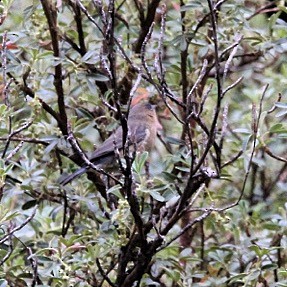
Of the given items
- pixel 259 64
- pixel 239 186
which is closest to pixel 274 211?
pixel 239 186

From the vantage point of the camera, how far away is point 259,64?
471cm

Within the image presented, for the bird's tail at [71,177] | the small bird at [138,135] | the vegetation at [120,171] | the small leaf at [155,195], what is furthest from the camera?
the small bird at [138,135]

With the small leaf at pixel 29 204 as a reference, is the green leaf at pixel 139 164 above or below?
above

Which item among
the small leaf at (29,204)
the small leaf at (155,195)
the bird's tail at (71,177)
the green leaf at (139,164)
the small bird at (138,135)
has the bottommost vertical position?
the small bird at (138,135)

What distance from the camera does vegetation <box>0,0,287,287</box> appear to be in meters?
2.59

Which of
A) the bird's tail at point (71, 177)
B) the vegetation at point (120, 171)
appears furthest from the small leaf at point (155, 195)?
the bird's tail at point (71, 177)

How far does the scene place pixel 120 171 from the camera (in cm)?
262

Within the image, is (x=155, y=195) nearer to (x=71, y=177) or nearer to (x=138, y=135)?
(x=71, y=177)

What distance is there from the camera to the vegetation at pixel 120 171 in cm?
259

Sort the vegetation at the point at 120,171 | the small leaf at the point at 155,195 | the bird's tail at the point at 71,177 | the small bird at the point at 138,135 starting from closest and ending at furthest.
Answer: the small leaf at the point at 155,195
the vegetation at the point at 120,171
the bird's tail at the point at 71,177
the small bird at the point at 138,135

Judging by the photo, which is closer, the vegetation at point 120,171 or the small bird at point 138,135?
the vegetation at point 120,171

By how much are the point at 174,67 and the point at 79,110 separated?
46 centimetres

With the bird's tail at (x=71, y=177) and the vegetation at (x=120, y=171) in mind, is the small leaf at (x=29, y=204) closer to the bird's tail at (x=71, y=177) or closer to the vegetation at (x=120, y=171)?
the vegetation at (x=120, y=171)

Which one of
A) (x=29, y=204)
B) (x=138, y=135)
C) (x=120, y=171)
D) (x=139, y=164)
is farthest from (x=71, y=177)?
(x=138, y=135)
